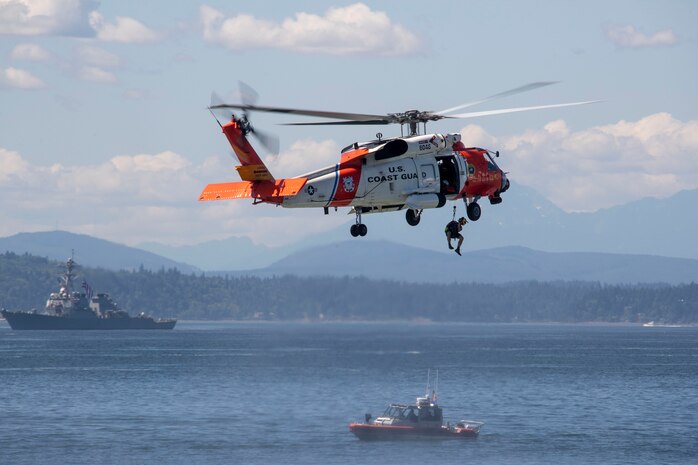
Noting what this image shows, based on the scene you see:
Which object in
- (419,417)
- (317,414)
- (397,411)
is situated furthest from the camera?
(317,414)

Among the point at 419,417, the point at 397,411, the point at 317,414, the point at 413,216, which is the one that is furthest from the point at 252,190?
the point at 317,414

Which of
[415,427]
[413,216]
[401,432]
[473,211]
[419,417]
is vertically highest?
[473,211]

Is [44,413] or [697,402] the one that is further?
[697,402]

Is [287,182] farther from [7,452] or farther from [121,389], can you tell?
[121,389]

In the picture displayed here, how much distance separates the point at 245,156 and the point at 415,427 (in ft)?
270

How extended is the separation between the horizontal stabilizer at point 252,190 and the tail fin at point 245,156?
0.26 metres

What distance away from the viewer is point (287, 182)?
4697cm

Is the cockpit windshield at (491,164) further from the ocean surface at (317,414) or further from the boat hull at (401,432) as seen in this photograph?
the boat hull at (401,432)

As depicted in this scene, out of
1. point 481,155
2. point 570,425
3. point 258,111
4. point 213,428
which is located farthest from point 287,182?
point 570,425

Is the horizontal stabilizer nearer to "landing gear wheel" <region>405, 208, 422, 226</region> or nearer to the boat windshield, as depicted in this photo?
→ "landing gear wheel" <region>405, 208, 422, 226</region>

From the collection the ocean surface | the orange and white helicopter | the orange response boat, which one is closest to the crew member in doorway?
the orange and white helicopter

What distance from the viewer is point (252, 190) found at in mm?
46406

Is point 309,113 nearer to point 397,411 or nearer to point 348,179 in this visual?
point 348,179

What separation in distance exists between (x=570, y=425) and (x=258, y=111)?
331 feet
